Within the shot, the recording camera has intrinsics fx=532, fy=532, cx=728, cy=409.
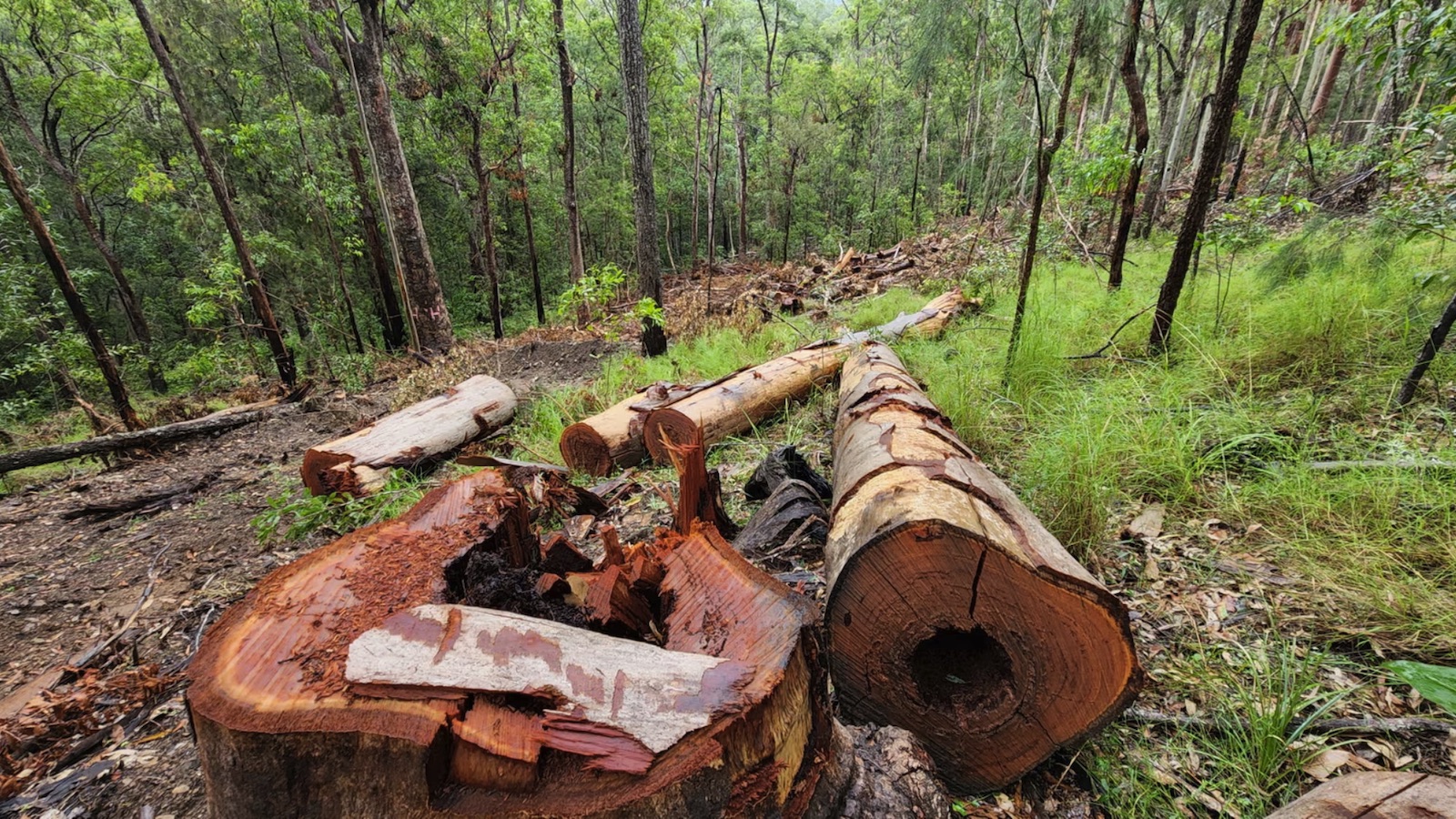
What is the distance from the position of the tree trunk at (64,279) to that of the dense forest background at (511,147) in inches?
2.9

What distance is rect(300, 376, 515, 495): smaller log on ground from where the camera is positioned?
12.1ft

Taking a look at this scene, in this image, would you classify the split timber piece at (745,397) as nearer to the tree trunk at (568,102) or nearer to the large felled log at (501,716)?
the large felled log at (501,716)

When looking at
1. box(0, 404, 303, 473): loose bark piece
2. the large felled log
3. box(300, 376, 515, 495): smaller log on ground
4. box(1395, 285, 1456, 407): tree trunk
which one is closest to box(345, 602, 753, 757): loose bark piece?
the large felled log

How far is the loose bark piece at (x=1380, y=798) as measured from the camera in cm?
102

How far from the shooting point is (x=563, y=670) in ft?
3.62

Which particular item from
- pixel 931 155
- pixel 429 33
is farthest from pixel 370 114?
pixel 931 155

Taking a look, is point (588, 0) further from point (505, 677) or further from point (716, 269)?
point (505, 677)

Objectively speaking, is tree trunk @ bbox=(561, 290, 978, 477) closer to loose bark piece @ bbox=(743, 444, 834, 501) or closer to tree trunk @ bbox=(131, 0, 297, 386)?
loose bark piece @ bbox=(743, 444, 834, 501)

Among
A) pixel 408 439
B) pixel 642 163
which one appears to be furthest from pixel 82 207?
pixel 408 439

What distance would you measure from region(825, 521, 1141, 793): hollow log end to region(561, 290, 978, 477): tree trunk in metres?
2.29

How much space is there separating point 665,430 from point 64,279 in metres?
8.17

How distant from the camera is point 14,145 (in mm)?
14461

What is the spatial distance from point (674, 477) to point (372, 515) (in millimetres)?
1926

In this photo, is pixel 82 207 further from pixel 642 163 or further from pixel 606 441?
pixel 606 441
